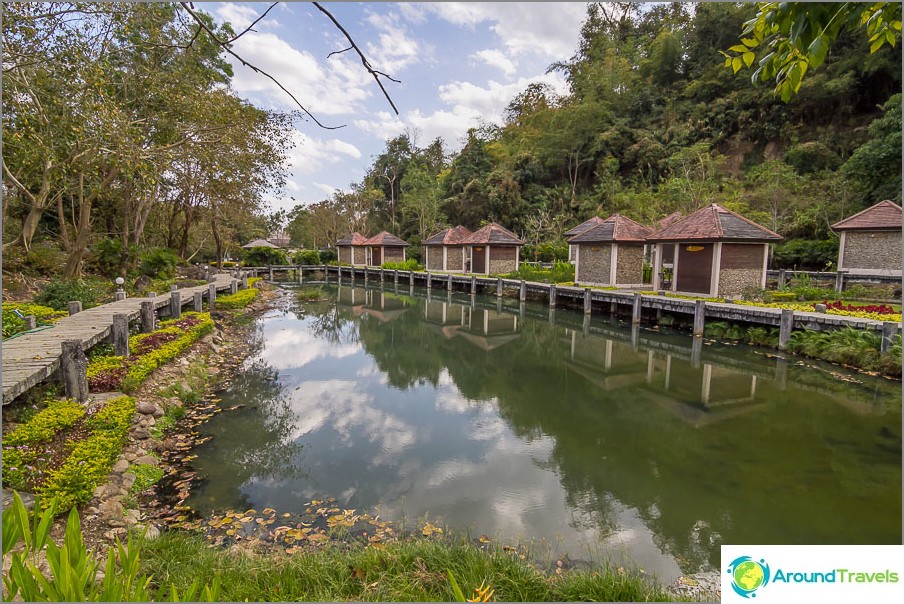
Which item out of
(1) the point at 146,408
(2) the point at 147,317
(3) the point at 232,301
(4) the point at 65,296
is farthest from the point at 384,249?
(1) the point at 146,408

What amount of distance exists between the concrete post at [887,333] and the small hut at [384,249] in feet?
86.3

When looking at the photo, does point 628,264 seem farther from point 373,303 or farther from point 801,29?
point 801,29

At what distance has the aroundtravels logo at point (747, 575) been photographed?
74.1 inches

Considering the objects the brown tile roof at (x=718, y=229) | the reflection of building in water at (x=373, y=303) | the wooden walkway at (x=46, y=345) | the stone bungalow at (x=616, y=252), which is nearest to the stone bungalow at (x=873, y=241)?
the brown tile roof at (x=718, y=229)

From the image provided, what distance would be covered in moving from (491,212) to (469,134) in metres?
9.89

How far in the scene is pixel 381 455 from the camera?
19.9ft

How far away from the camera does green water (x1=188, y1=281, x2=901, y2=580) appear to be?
15.0 ft

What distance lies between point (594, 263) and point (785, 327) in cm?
800

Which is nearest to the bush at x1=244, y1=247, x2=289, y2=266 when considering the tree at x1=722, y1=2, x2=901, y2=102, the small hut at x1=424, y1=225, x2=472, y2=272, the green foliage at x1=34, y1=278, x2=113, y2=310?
the small hut at x1=424, y1=225, x2=472, y2=272

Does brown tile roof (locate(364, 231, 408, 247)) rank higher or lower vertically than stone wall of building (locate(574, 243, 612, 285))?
higher

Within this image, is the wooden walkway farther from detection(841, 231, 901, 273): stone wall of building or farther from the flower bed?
detection(841, 231, 901, 273): stone wall of building

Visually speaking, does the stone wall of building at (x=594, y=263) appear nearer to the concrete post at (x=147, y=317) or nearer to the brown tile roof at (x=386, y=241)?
the concrete post at (x=147, y=317)

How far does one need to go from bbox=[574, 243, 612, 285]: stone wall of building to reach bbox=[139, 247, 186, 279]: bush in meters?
16.1

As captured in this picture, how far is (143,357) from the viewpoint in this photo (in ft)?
23.5
